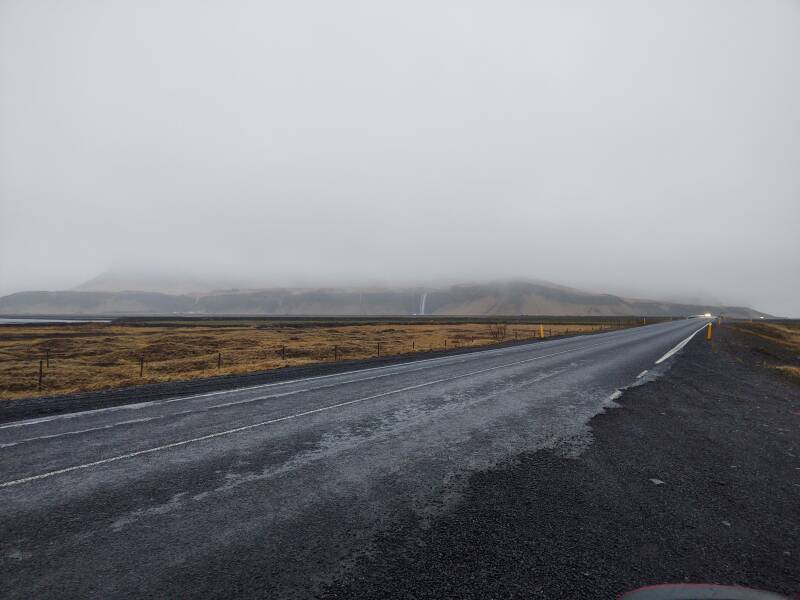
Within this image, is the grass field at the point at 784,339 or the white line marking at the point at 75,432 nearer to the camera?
the white line marking at the point at 75,432

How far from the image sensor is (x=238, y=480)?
5074 millimetres

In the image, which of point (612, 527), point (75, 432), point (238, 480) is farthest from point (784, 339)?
point (75, 432)

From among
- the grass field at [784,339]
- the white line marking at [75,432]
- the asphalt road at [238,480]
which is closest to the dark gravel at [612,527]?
the asphalt road at [238,480]

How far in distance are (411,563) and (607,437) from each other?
5.15 meters

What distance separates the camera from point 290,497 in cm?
460

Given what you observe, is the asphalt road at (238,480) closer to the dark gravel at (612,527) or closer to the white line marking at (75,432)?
the white line marking at (75,432)

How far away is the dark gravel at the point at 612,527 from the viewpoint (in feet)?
10.1

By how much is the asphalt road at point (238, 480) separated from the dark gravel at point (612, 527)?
433 mm

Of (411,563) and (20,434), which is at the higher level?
(411,563)

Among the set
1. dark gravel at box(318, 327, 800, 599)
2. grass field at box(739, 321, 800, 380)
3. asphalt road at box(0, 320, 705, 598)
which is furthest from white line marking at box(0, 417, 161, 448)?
grass field at box(739, 321, 800, 380)

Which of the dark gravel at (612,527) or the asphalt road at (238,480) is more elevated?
the dark gravel at (612,527)

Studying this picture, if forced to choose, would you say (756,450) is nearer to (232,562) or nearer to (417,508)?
(417,508)

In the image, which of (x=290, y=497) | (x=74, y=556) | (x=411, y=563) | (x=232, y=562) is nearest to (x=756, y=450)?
(x=411, y=563)

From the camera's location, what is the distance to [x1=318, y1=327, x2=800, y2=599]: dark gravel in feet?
10.1
